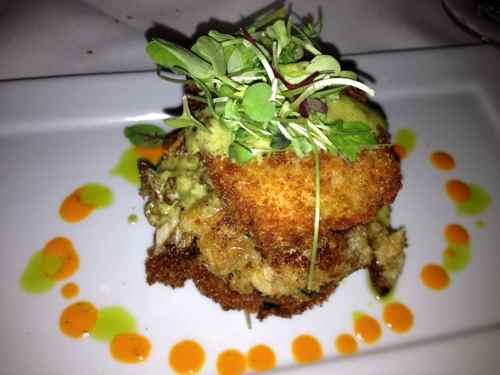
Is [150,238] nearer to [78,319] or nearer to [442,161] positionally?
[78,319]

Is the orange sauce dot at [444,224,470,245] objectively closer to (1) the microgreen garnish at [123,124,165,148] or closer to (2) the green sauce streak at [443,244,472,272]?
(2) the green sauce streak at [443,244,472,272]

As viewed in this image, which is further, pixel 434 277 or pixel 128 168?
pixel 128 168

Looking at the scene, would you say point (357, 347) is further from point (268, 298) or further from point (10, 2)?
point (10, 2)

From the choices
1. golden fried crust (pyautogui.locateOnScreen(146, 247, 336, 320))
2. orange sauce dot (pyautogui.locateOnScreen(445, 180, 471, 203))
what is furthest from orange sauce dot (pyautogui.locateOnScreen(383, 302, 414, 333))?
orange sauce dot (pyautogui.locateOnScreen(445, 180, 471, 203))

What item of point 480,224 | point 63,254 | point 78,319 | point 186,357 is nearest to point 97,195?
point 63,254

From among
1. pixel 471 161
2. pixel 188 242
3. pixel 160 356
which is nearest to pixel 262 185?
pixel 188 242

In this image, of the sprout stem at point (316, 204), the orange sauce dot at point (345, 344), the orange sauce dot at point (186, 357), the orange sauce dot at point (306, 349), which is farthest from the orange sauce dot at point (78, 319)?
the orange sauce dot at point (345, 344)
